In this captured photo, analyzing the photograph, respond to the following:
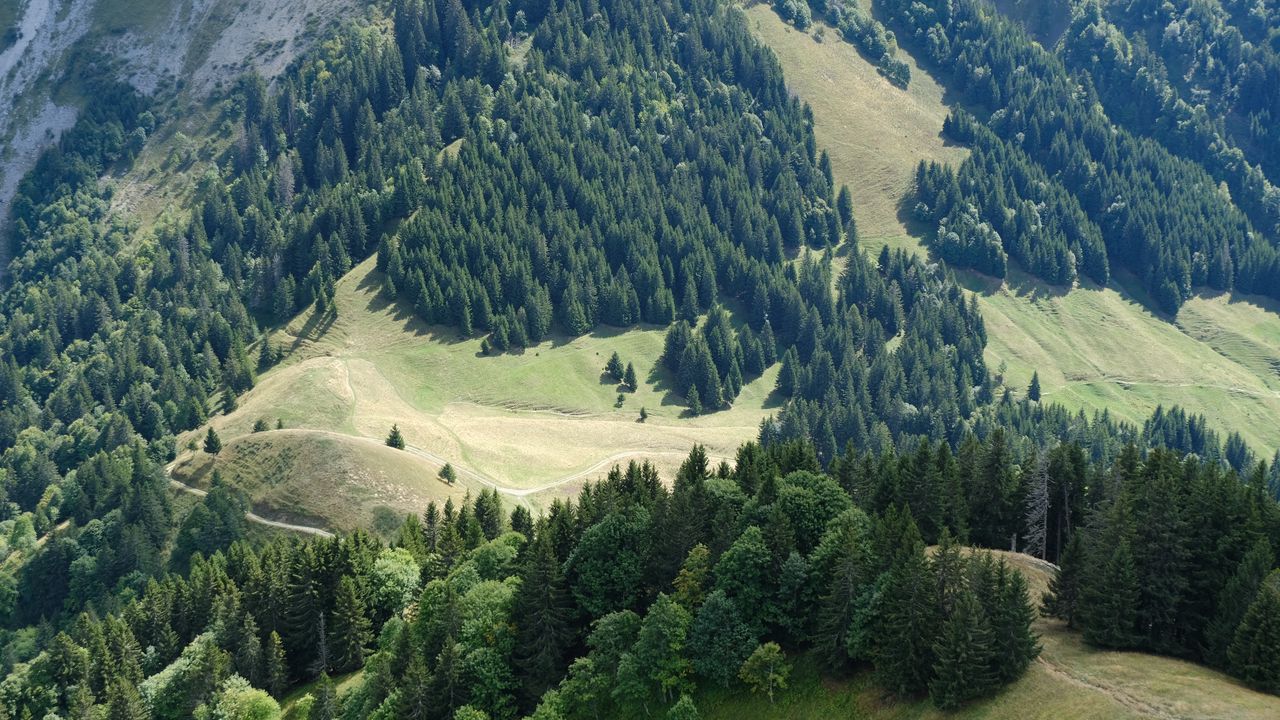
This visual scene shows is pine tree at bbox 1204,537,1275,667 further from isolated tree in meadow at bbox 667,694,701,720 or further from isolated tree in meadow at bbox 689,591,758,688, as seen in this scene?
isolated tree in meadow at bbox 667,694,701,720

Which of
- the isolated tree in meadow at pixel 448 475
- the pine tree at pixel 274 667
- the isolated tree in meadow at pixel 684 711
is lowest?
the isolated tree in meadow at pixel 448 475

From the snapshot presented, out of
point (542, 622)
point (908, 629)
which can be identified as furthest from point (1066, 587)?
point (542, 622)

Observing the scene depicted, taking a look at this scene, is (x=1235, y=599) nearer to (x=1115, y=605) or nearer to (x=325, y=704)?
(x=1115, y=605)

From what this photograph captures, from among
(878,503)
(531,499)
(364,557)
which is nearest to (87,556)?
(531,499)

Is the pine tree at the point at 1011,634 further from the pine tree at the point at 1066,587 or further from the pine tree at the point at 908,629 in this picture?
the pine tree at the point at 1066,587

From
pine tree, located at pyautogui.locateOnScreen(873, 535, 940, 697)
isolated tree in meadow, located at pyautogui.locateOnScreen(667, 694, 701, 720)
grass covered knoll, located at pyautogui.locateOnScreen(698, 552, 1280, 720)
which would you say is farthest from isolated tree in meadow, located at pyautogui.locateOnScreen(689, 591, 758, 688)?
pine tree, located at pyautogui.locateOnScreen(873, 535, 940, 697)

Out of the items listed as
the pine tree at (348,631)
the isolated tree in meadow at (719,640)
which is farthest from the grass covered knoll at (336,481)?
the isolated tree in meadow at (719,640)

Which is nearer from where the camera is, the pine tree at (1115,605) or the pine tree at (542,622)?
the pine tree at (1115,605)
